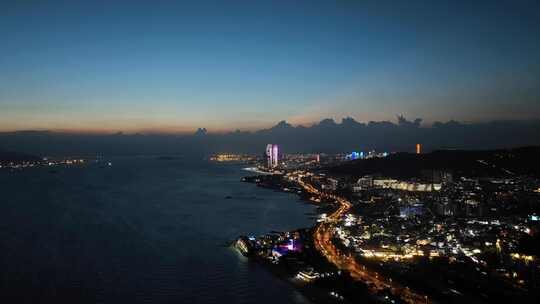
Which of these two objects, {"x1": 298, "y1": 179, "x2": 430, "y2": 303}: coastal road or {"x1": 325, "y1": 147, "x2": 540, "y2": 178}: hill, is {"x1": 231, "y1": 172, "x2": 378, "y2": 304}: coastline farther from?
{"x1": 325, "y1": 147, "x2": 540, "y2": 178}: hill

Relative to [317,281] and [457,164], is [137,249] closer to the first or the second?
[317,281]

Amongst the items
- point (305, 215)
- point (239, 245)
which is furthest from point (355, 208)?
point (239, 245)

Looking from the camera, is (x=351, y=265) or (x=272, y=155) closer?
(x=351, y=265)

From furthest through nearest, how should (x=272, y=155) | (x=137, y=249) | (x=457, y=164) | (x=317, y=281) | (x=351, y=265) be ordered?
(x=272, y=155) → (x=457, y=164) → (x=137, y=249) → (x=351, y=265) → (x=317, y=281)

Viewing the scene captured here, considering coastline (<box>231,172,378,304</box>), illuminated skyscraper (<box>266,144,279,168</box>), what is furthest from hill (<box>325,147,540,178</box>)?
coastline (<box>231,172,378,304</box>)

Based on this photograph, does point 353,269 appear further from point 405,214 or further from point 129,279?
point 405,214

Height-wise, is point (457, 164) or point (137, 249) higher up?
point (457, 164)

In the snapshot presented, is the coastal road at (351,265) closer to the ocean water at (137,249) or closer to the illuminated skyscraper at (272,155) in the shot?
the ocean water at (137,249)

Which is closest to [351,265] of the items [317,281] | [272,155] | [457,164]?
[317,281]

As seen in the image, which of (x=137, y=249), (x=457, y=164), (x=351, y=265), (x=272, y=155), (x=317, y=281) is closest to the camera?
(x=317, y=281)
